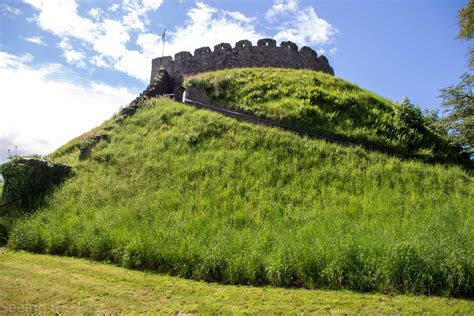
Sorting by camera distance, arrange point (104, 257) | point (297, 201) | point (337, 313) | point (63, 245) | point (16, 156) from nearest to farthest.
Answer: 1. point (337, 313)
2. point (104, 257)
3. point (63, 245)
4. point (297, 201)
5. point (16, 156)

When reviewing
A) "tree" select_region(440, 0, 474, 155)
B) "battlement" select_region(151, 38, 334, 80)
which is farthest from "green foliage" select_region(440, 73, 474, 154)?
"battlement" select_region(151, 38, 334, 80)

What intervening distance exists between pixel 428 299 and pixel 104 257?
233 inches

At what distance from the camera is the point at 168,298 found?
5328mm

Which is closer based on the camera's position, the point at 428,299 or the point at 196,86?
the point at 428,299

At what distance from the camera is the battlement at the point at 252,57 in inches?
926

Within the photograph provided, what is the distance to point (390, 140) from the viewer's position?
45.2 ft

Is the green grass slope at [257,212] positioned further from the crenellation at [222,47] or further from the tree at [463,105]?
the crenellation at [222,47]

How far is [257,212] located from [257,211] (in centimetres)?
6

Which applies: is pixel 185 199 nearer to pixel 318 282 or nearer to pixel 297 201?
pixel 297 201

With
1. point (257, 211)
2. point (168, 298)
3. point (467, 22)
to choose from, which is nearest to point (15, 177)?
point (257, 211)

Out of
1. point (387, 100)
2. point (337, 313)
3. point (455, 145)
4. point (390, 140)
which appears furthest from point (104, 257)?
point (387, 100)

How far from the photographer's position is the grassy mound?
13773 millimetres

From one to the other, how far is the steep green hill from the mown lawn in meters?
0.42

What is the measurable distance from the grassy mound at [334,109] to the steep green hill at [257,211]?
1.09 m
